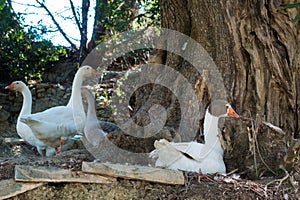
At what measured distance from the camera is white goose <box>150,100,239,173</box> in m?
3.87

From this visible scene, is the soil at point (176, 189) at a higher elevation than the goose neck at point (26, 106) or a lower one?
lower

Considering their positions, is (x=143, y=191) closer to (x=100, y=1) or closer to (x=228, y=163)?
(x=228, y=163)

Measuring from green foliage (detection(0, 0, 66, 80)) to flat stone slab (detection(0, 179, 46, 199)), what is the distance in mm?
5601

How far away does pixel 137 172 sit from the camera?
3.62 metres

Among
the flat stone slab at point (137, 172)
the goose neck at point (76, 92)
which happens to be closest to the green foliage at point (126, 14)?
the goose neck at point (76, 92)

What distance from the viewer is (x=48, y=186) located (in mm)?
3619

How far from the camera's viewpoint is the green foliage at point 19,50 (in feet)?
28.9

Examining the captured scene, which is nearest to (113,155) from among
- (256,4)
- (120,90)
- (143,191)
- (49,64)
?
(143,191)

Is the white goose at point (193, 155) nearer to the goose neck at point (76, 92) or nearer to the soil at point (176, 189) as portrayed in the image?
the soil at point (176, 189)

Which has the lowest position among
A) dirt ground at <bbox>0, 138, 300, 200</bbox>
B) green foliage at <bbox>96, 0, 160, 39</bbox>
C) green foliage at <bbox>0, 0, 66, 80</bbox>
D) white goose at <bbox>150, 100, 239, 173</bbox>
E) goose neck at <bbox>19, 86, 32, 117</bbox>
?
dirt ground at <bbox>0, 138, 300, 200</bbox>

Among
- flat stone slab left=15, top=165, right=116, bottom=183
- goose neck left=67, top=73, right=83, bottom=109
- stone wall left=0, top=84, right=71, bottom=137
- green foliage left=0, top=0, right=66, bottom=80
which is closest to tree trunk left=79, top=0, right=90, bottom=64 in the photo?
green foliage left=0, top=0, right=66, bottom=80

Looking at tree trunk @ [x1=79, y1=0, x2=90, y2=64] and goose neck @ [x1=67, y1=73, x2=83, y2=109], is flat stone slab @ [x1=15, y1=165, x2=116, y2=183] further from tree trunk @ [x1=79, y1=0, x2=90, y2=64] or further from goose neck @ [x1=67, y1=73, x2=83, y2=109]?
tree trunk @ [x1=79, y1=0, x2=90, y2=64]

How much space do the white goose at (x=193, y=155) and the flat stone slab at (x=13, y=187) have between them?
0.91m

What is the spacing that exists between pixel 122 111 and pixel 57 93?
6.81 feet
